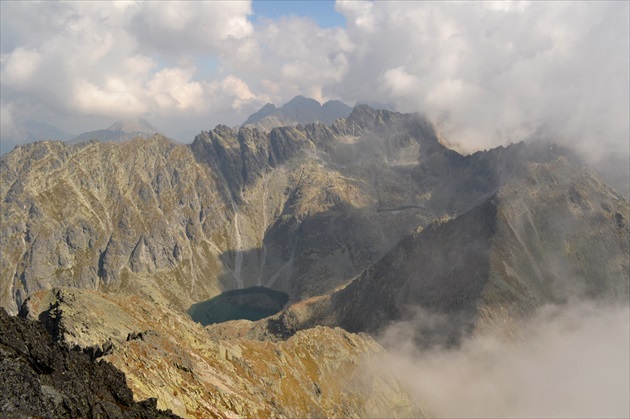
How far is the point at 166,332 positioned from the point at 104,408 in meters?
51.8

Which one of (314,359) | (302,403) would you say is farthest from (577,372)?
(302,403)

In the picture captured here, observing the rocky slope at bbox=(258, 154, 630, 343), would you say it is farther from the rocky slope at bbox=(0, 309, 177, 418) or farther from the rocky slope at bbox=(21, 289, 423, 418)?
the rocky slope at bbox=(0, 309, 177, 418)

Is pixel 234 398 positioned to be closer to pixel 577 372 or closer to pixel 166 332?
pixel 166 332

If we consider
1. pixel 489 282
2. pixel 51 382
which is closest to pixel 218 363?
pixel 51 382

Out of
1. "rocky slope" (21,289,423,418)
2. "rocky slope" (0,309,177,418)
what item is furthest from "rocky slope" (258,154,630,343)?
"rocky slope" (0,309,177,418)

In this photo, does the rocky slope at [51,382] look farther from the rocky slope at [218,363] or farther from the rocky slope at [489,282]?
the rocky slope at [489,282]

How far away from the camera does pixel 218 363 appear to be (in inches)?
3248

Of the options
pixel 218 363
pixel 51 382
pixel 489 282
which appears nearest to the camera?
pixel 51 382

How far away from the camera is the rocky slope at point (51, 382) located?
28156mm

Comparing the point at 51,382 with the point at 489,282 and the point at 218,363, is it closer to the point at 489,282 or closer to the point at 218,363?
the point at 218,363

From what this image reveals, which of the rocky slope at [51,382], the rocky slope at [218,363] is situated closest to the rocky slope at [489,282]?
the rocky slope at [218,363]

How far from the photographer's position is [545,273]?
188 meters

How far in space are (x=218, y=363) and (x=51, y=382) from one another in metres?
53.2

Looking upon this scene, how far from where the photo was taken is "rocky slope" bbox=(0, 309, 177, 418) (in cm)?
2816
